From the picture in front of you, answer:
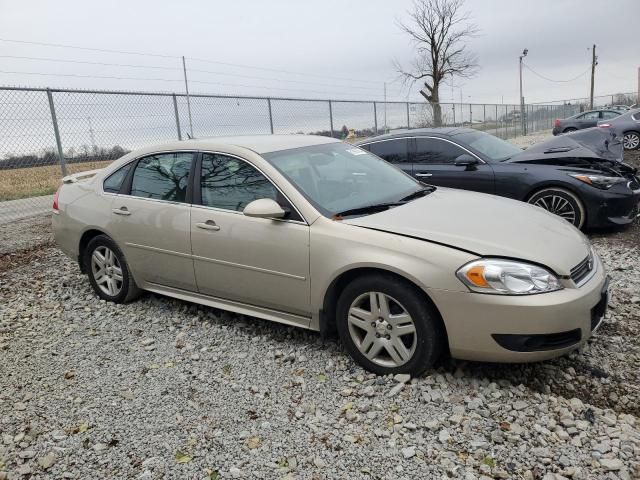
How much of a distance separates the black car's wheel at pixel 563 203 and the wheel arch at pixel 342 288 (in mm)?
3853

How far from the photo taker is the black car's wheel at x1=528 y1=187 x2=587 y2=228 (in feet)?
20.3

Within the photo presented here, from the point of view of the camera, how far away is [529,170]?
650 cm

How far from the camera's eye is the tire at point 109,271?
15.2ft

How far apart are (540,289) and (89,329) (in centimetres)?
347

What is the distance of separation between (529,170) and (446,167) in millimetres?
1047

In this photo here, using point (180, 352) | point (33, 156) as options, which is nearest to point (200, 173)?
point (180, 352)

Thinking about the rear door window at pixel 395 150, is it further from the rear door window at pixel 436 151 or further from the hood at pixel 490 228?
the hood at pixel 490 228

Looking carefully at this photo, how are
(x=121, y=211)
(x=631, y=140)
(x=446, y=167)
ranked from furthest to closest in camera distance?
(x=631, y=140) → (x=446, y=167) → (x=121, y=211)

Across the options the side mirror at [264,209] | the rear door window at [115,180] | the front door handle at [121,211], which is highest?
the rear door window at [115,180]

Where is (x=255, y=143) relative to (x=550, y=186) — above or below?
above

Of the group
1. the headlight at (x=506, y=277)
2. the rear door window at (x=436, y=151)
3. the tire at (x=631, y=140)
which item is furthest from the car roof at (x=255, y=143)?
the tire at (x=631, y=140)

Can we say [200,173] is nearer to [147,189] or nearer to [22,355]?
[147,189]

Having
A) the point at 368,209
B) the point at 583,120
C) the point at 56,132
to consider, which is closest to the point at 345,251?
the point at 368,209

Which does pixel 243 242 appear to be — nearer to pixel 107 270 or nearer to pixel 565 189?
pixel 107 270
